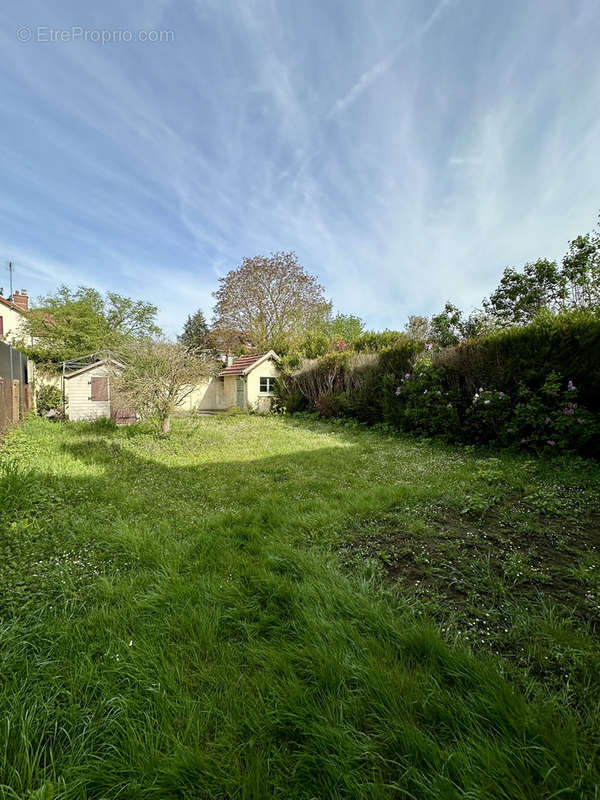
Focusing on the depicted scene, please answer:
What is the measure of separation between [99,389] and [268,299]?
45.4 ft

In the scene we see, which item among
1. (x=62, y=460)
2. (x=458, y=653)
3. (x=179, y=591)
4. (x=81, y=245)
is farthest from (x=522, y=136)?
(x=81, y=245)

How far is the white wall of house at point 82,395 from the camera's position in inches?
510

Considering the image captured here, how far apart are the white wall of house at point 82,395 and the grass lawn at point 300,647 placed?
429 inches

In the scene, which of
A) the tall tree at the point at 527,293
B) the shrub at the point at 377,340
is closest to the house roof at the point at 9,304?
the shrub at the point at 377,340

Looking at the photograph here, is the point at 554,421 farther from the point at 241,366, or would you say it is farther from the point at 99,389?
the point at 99,389

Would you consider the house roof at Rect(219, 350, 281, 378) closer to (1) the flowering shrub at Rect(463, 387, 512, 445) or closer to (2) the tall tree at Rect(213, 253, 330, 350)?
(2) the tall tree at Rect(213, 253, 330, 350)

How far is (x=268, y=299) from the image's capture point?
23.4m

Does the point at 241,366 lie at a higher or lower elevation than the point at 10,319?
lower

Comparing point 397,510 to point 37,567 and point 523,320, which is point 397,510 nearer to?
→ point 37,567

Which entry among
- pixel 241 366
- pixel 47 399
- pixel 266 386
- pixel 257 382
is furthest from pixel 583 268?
pixel 47 399

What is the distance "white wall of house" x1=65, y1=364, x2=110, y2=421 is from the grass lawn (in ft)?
35.8

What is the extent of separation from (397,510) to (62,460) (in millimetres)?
5292

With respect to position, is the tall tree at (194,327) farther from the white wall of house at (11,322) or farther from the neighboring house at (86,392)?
the neighboring house at (86,392)

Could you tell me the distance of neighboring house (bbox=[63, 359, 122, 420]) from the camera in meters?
12.9
